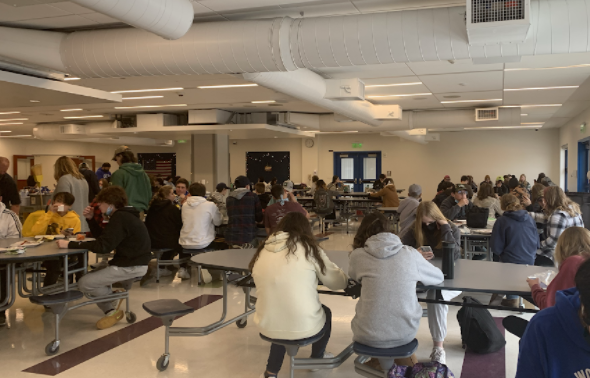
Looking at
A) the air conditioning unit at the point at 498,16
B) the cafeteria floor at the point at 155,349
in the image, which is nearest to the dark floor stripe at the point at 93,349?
the cafeteria floor at the point at 155,349

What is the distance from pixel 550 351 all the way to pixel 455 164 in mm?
19736

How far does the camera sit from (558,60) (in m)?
7.30

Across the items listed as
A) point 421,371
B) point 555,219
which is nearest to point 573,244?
point 421,371

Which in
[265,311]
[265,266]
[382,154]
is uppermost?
[382,154]

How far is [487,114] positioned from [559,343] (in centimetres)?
1212

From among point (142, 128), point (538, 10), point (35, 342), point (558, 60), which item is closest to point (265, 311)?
point (35, 342)

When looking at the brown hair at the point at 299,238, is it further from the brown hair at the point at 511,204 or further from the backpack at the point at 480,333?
the brown hair at the point at 511,204

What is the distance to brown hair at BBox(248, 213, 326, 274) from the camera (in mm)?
3189

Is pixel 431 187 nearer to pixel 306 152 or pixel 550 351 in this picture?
pixel 306 152

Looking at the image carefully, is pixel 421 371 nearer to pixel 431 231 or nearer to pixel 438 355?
pixel 438 355

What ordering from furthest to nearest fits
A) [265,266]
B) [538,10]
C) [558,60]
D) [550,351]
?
[558,60], [538,10], [265,266], [550,351]

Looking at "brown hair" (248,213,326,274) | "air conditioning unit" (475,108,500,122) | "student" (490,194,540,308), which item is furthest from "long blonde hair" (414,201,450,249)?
"air conditioning unit" (475,108,500,122)

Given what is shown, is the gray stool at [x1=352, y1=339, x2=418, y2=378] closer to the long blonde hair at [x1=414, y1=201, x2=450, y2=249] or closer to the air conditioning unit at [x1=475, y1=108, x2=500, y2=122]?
the long blonde hair at [x1=414, y1=201, x2=450, y2=249]

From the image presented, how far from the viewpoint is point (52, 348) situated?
4.17 m
